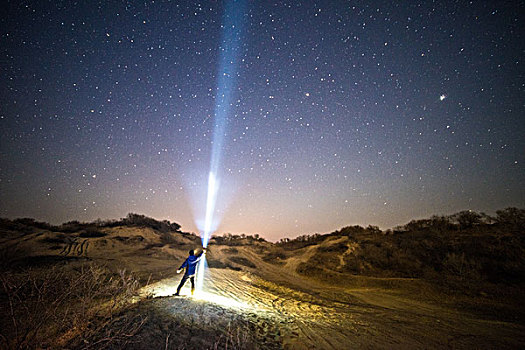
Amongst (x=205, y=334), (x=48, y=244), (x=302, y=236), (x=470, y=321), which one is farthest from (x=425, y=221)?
(x=48, y=244)

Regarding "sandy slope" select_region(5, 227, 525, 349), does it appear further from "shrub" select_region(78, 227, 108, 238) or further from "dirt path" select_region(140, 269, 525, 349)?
"shrub" select_region(78, 227, 108, 238)

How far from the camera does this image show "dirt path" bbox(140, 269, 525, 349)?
584 cm

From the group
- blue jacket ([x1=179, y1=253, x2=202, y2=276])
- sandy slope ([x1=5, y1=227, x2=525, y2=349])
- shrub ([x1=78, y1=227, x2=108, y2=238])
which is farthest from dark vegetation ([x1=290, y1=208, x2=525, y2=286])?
shrub ([x1=78, y1=227, x2=108, y2=238])

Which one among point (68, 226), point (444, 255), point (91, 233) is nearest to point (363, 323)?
point (444, 255)

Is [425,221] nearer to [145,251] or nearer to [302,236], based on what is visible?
[302,236]

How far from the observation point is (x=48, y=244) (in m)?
20.2

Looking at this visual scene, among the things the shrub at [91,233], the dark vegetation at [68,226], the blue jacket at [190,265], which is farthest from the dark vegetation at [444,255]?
the dark vegetation at [68,226]

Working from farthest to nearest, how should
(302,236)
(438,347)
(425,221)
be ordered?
(302,236) → (425,221) → (438,347)

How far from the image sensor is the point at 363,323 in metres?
7.28

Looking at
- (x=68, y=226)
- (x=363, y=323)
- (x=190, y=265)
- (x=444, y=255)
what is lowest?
(x=363, y=323)

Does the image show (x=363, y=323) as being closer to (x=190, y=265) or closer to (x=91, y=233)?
(x=190, y=265)

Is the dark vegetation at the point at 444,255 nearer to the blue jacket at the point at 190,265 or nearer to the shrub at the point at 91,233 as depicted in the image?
the blue jacket at the point at 190,265

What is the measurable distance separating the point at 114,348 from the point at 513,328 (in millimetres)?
11326

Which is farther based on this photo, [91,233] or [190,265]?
[91,233]
